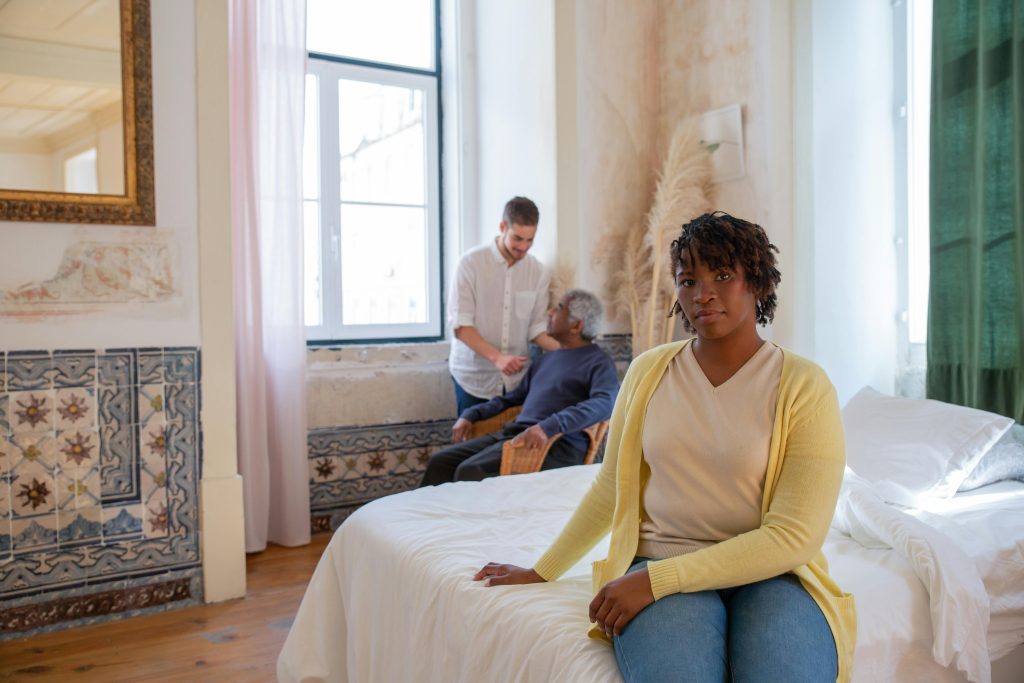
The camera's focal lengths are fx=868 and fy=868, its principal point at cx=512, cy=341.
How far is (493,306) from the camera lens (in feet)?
13.4

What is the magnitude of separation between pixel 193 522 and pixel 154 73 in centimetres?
162

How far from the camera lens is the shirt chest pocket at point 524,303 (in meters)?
4.11

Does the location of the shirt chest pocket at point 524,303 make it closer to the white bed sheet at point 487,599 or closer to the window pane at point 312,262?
the window pane at point 312,262

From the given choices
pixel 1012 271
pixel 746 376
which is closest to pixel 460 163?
pixel 1012 271

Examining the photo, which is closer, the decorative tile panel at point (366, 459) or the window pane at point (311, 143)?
the decorative tile panel at point (366, 459)

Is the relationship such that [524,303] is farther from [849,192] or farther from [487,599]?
[487,599]

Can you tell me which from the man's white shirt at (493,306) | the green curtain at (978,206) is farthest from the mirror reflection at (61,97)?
the green curtain at (978,206)

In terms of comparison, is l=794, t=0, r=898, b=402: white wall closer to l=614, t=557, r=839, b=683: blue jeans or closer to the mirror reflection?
l=614, t=557, r=839, b=683: blue jeans

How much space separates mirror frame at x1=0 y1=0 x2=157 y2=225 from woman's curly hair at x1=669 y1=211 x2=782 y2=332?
219 centimetres

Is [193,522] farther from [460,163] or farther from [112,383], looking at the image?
[460,163]

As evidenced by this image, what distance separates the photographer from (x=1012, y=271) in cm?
301

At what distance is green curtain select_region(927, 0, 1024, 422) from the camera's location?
299 cm

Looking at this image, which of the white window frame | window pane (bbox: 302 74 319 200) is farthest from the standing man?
window pane (bbox: 302 74 319 200)

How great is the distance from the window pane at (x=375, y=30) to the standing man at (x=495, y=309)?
49.8 inches
